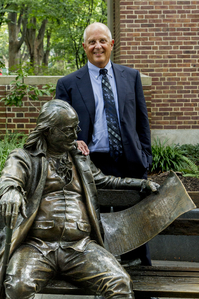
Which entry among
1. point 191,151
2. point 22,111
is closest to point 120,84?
point 22,111

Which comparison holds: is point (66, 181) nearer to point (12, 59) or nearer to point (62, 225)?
point (62, 225)

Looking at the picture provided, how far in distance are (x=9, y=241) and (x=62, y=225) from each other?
1.31ft

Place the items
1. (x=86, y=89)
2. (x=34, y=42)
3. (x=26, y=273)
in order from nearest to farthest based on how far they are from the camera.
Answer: (x=26, y=273) < (x=86, y=89) < (x=34, y=42)

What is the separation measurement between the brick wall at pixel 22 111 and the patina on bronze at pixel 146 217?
4.71 m

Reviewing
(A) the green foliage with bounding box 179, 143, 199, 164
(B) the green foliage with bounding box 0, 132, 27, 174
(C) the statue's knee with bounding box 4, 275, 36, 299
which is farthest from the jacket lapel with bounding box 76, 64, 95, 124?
(A) the green foliage with bounding box 179, 143, 199, 164

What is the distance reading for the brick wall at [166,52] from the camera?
27.2 ft

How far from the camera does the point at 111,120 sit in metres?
3.27

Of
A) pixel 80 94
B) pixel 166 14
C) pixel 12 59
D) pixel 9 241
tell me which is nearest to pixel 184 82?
pixel 166 14

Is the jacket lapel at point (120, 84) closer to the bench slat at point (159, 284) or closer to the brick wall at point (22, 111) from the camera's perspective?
the bench slat at point (159, 284)

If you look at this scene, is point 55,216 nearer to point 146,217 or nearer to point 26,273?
point 26,273

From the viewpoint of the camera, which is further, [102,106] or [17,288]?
[102,106]

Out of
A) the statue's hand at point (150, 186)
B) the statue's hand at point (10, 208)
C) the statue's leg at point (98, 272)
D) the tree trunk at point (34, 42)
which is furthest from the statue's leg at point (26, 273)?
the tree trunk at point (34, 42)

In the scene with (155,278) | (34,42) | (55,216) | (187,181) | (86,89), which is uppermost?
(34,42)

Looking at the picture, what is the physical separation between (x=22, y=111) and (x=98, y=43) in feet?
15.4
